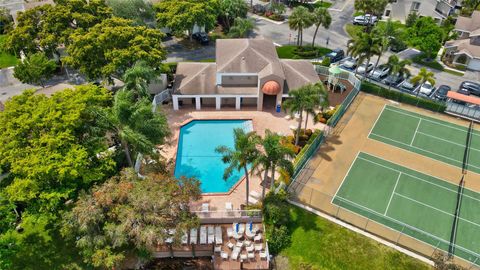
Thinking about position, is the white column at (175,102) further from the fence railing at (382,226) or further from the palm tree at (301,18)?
the palm tree at (301,18)

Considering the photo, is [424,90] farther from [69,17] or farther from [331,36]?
[69,17]

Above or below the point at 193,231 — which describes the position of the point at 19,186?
above

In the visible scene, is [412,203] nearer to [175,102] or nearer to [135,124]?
[135,124]

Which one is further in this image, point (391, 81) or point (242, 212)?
point (391, 81)

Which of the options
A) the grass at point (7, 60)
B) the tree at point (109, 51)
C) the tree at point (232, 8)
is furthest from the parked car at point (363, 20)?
the grass at point (7, 60)

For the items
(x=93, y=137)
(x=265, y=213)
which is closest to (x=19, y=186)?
(x=93, y=137)

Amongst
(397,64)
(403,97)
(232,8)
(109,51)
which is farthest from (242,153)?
(232,8)

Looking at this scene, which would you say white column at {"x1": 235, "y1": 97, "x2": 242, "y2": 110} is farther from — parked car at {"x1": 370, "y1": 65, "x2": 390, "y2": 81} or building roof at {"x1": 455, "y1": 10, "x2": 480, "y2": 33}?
building roof at {"x1": 455, "y1": 10, "x2": 480, "y2": 33}
